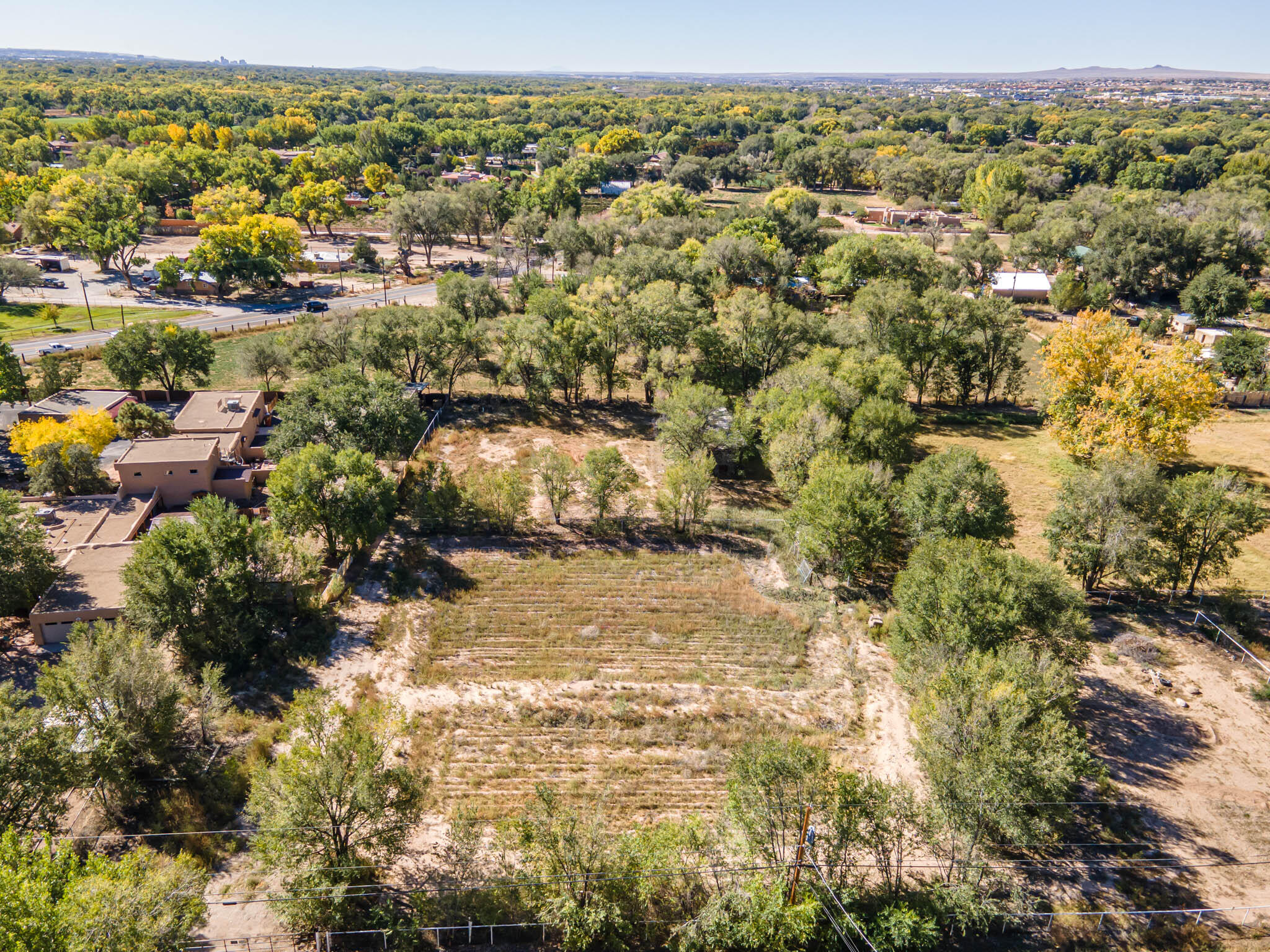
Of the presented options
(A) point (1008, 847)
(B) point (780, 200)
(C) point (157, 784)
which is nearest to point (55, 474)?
(C) point (157, 784)

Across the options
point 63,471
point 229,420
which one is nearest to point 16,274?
point 229,420

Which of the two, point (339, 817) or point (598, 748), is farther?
point (598, 748)

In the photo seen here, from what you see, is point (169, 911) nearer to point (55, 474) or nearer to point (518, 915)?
point (518, 915)

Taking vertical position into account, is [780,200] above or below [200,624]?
above

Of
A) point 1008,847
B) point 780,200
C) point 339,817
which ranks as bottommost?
point 1008,847

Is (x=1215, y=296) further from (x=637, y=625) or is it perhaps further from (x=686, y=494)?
(x=637, y=625)

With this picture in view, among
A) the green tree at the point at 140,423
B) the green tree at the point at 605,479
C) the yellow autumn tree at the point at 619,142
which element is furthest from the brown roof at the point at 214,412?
the yellow autumn tree at the point at 619,142

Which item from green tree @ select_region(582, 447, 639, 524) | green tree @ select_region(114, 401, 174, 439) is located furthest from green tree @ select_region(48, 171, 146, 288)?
green tree @ select_region(582, 447, 639, 524)
